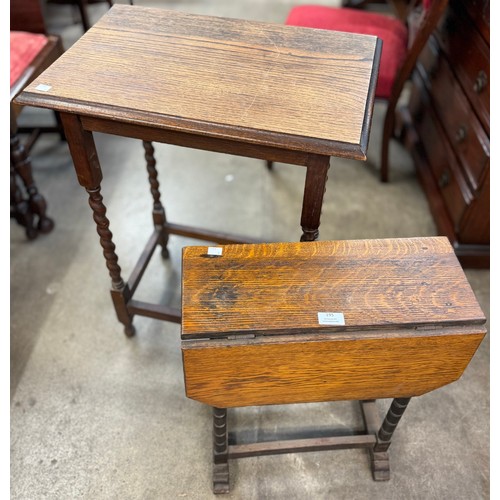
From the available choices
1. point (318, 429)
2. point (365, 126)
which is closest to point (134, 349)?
point (318, 429)

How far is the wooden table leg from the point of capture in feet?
3.60

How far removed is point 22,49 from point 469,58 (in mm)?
1625

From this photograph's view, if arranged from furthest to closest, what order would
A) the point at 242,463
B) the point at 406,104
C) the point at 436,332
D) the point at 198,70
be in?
1. the point at 406,104
2. the point at 242,463
3. the point at 198,70
4. the point at 436,332

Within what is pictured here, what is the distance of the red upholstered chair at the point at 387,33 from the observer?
71.3 inches

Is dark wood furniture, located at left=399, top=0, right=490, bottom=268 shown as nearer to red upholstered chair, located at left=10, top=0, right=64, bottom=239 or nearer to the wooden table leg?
the wooden table leg

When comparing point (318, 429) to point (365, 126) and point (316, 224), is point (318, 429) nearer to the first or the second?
point (316, 224)

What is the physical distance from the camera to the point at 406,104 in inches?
99.2

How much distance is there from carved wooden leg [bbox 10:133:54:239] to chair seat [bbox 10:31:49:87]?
0.22 metres

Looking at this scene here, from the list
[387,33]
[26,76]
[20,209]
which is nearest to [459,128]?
[387,33]

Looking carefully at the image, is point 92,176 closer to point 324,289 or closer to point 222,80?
point 222,80

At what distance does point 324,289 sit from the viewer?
1.01 meters

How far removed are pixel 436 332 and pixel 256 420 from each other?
2.27ft

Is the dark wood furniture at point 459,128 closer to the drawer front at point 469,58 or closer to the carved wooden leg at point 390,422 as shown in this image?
the drawer front at point 469,58
